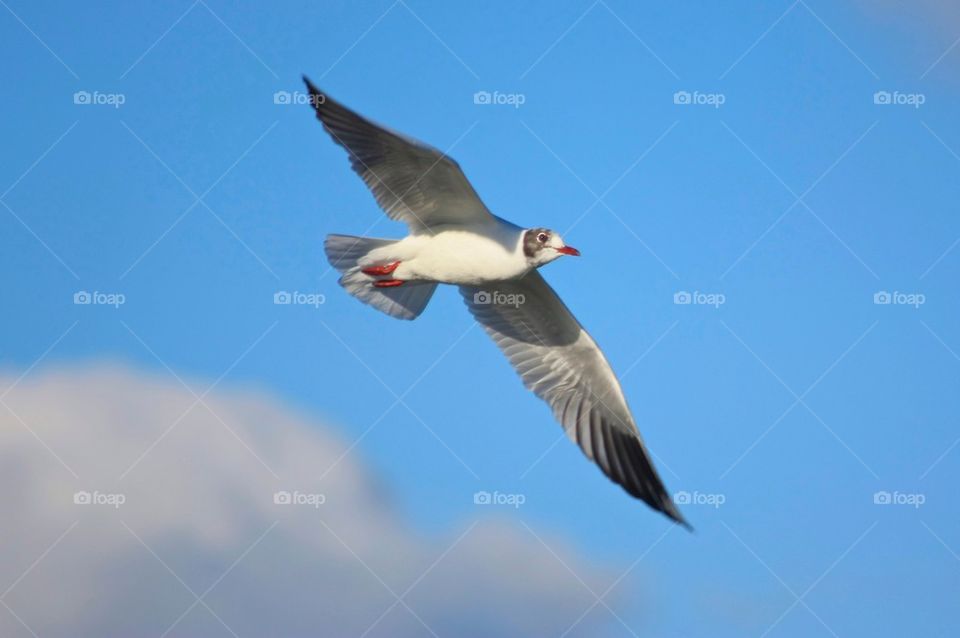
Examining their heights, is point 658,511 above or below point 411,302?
below

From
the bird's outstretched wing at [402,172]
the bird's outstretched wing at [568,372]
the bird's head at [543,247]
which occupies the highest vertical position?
the bird's outstretched wing at [402,172]

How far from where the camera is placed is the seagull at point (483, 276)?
322 inches

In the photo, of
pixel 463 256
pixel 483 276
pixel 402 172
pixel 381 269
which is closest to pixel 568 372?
pixel 483 276

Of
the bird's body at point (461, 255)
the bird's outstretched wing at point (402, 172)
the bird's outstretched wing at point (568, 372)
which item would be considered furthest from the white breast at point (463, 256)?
the bird's outstretched wing at point (568, 372)

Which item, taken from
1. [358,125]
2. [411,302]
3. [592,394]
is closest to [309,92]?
[358,125]

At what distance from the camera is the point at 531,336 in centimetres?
992

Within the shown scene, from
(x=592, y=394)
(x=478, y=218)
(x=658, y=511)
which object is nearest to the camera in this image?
(x=478, y=218)

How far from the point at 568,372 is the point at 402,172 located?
7.98ft

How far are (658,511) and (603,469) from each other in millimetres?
518

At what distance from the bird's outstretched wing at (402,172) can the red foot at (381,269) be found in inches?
12.5

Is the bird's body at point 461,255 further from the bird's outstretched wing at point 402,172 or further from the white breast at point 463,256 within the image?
the bird's outstretched wing at point 402,172

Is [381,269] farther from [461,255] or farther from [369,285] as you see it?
[461,255]

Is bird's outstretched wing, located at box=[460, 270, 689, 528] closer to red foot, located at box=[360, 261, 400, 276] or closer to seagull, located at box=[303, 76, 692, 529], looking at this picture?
seagull, located at box=[303, 76, 692, 529]

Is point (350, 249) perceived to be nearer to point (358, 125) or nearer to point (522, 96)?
point (358, 125)
